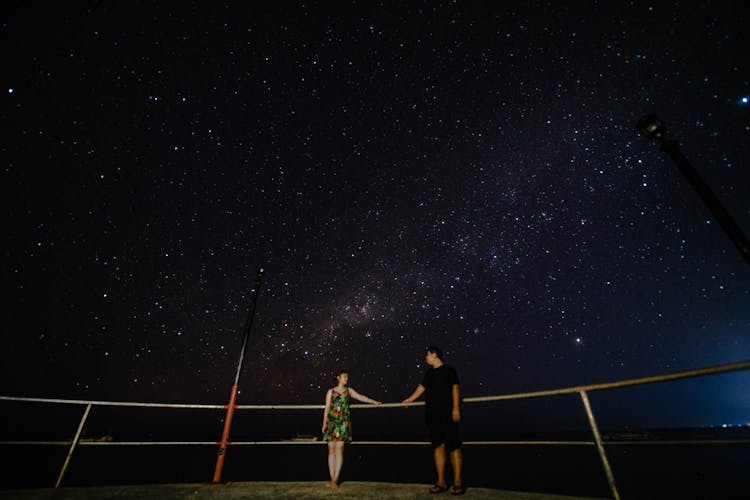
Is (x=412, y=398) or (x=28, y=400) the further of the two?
(x=412, y=398)

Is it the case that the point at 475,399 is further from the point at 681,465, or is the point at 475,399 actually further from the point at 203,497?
the point at 681,465

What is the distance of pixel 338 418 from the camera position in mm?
5273

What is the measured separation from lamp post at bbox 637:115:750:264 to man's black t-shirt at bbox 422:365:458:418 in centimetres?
391

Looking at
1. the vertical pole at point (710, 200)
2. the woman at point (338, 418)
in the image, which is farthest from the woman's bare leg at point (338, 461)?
the vertical pole at point (710, 200)

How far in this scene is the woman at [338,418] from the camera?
4.99 metres

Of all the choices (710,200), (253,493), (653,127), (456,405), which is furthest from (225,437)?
(653,127)

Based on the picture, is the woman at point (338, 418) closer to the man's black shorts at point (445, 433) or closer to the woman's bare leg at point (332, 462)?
the woman's bare leg at point (332, 462)

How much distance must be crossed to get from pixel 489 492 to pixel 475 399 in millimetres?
996

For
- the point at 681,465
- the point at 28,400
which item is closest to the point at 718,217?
the point at 28,400

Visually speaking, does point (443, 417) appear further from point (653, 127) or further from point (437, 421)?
point (653, 127)

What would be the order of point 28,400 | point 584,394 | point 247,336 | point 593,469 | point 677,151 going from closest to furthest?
1. point 584,394
2. point 28,400
3. point 677,151
4. point 247,336
5. point 593,469

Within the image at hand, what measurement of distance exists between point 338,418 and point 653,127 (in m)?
6.83

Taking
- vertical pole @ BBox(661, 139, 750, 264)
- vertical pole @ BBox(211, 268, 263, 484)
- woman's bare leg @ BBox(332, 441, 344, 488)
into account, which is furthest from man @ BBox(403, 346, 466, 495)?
vertical pole @ BBox(661, 139, 750, 264)

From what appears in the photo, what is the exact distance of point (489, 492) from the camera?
3.86 m
